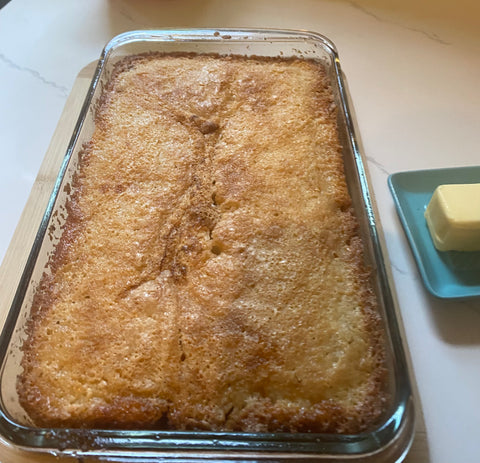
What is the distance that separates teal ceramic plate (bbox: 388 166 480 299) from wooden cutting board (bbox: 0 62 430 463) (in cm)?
30

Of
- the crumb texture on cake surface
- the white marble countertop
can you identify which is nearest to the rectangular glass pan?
the crumb texture on cake surface

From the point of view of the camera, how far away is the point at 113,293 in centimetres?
99

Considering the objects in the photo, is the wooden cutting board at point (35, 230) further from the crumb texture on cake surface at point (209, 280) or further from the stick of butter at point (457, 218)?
the stick of butter at point (457, 218)

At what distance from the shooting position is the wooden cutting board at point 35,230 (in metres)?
0.86

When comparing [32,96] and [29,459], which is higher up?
[32,96]

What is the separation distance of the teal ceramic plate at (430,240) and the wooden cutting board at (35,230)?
0.30 metres

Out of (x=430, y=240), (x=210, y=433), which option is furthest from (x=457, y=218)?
(x=210, y=433)

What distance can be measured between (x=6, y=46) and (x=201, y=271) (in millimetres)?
1399

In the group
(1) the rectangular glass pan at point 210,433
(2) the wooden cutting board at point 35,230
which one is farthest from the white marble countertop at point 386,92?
(1) the rectangular glass pan at point 210,433

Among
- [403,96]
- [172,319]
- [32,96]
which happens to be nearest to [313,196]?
[172,319]

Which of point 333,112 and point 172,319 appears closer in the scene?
point 172,319

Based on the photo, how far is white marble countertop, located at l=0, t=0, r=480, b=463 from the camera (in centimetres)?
99

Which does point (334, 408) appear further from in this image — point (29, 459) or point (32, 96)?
point (32, 96)

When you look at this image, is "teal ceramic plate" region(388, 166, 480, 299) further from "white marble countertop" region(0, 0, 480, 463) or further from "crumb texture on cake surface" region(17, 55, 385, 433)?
"crumb texture on cake surface" region(17, 55, 385, 433)
